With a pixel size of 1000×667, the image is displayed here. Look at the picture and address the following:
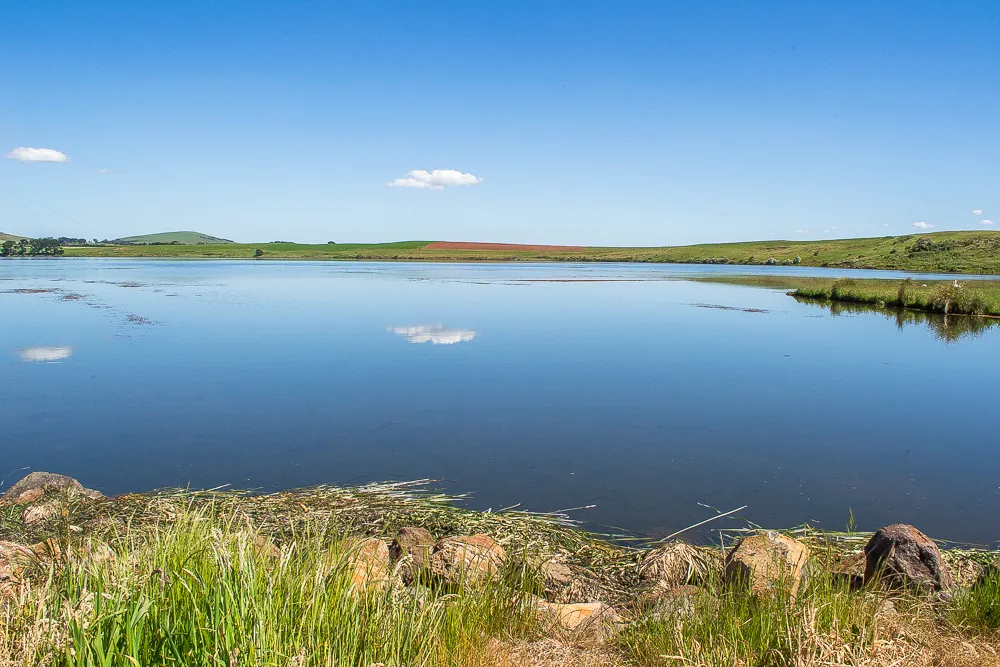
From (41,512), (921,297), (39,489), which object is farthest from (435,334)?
(921,297)

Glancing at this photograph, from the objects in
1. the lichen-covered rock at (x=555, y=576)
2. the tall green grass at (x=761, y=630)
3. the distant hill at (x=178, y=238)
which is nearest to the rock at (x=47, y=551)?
the lichen-covered rock at (x=555, y=576)

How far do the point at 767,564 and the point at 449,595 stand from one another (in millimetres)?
1985

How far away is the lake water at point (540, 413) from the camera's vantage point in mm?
6594

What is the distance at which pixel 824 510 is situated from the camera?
6.18 m

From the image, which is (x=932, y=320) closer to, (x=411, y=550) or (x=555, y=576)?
(x=555, y=576)

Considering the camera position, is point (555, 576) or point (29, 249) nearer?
point (555, 576)

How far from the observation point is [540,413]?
30.5ft

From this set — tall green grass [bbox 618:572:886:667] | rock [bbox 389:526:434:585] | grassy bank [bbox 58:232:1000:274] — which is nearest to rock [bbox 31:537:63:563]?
rock [bbox 389:526:434:585]

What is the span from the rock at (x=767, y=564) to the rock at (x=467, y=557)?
1.50 meters

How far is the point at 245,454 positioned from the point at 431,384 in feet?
13.1

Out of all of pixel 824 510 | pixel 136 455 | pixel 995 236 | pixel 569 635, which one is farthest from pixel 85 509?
pixel 995 236

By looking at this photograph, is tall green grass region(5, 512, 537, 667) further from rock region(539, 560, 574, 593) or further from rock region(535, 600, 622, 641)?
rock region(539, 560, 574, 593)

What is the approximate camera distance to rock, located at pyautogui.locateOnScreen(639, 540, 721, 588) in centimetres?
452

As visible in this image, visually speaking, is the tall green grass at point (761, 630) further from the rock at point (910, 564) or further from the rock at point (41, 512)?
the rock at point (41, 512)
